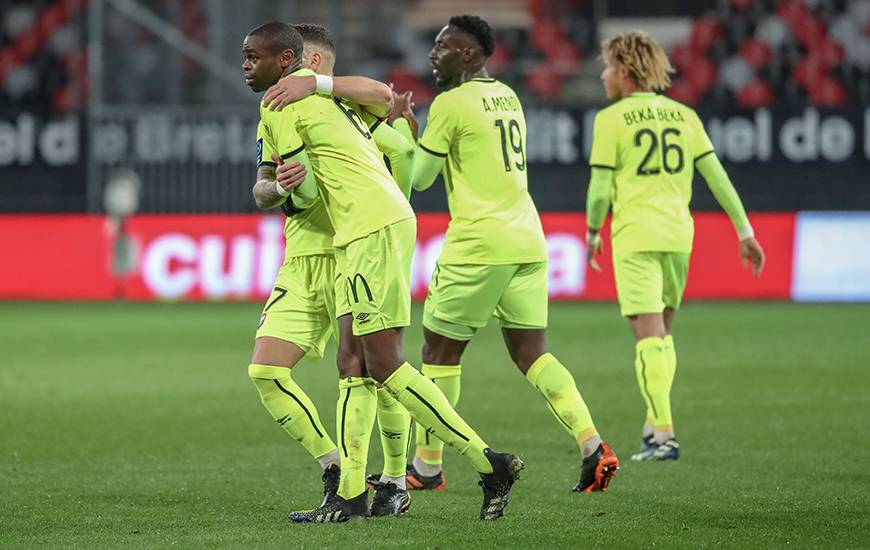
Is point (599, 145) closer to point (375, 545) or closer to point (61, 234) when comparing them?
point (375, 545)

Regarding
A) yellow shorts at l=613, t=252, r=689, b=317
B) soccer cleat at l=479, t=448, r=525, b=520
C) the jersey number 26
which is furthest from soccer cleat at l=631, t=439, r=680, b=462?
soccer cleat at l=479, t=448, r=525, b=520

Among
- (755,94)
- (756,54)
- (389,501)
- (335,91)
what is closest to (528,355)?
(389,501)

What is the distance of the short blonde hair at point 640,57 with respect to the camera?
7.87 metres

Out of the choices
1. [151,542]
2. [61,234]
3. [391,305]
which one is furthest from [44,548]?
[61,234]

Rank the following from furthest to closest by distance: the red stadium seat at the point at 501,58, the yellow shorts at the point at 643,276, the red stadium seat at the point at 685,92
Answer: the red stadium seat at the point at 685,92 → the red stadium seat at the point at 501,58 → the yellow shorts at the point at 643,276

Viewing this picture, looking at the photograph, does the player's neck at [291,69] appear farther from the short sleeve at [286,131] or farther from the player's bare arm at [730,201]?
the player's bare arm at [730,201]

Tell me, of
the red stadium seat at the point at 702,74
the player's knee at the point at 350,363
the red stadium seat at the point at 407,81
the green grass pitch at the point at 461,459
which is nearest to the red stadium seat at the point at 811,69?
the red stadium seat at the point at 702,74

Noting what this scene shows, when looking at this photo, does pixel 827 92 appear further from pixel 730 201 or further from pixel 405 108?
pixel 405 108

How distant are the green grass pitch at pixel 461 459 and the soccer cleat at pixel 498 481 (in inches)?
2.4

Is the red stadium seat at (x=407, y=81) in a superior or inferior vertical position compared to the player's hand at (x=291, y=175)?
superior

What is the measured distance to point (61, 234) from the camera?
62.7 ft

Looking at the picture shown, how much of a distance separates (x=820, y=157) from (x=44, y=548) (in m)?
15.5

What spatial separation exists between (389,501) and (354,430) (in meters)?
0.43

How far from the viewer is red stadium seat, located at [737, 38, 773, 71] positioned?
69.8ft
